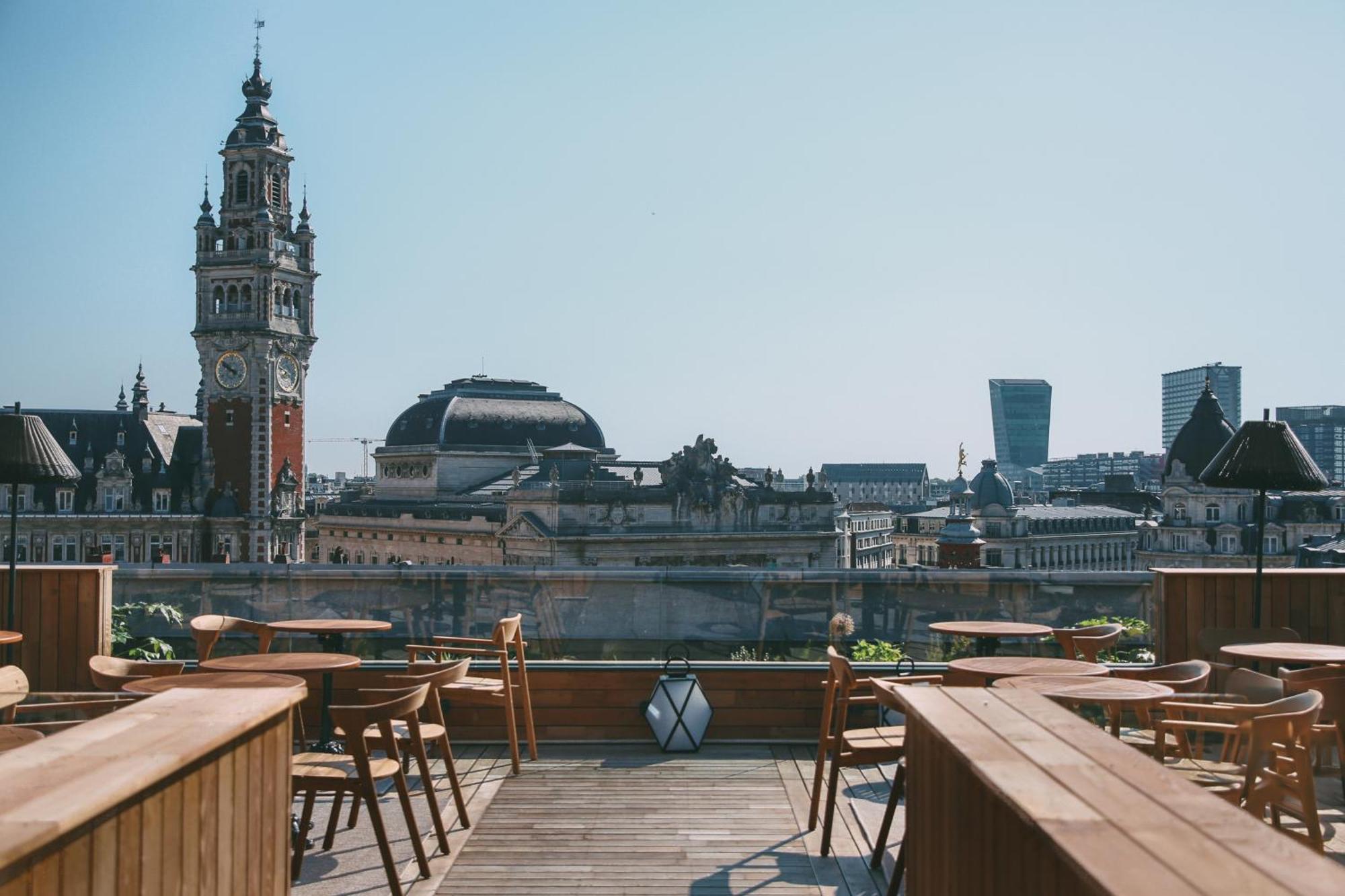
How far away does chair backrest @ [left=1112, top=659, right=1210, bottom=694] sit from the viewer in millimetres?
6734

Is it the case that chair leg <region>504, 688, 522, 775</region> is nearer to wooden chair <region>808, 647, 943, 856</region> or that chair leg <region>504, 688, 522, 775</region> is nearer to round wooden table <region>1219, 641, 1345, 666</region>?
wooden chair <region>808, 647, 943, 856</region>

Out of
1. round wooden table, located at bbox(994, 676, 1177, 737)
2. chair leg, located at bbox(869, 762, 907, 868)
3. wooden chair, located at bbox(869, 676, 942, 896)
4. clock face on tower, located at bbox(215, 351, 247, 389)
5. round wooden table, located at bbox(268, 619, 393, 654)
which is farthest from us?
clock face on tower, located at bbox(215, 351, 247, 389)

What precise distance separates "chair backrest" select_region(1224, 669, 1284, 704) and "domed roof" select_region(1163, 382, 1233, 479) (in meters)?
71.9

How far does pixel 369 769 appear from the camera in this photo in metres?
6.16

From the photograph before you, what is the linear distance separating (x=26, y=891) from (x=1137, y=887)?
2206 millimetres

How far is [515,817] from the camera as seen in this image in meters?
7.84

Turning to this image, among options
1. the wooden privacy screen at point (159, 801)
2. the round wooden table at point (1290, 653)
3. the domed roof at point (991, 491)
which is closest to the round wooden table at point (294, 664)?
the wooden privacy screen at point (159, 801)

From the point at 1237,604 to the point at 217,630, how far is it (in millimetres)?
6335

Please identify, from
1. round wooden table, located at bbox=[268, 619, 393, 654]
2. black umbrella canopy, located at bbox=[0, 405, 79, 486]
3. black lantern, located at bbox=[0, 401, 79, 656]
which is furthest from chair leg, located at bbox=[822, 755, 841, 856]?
black umbrella canopy, located at bbox=[0, 405, 79, 486]

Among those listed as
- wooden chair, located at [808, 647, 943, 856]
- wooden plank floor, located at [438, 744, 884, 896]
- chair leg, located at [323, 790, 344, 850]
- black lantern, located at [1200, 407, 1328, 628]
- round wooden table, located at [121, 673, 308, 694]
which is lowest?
wooden plank floor, located at [438, 744, 884, 896]

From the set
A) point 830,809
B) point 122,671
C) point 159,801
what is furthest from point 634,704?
point 159,801

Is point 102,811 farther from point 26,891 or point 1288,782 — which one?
point 1288,782

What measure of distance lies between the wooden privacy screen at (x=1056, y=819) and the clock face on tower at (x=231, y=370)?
79190 millimetres

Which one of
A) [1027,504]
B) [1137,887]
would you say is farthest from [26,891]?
[1027,504]
